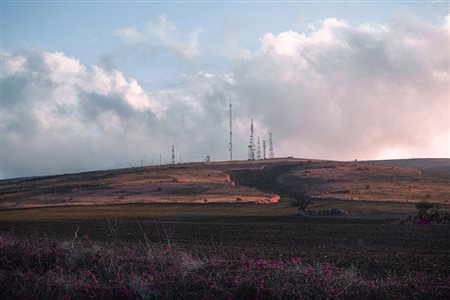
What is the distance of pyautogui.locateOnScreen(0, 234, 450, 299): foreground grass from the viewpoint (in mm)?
11141

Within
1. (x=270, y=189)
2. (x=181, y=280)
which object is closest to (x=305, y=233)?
(x=181, y=280)

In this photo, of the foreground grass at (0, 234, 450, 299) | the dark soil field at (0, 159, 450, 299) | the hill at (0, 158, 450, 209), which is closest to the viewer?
the foreground grass at (0, 234, 450, 299)

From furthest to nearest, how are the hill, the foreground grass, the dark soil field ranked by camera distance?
the hill → the dark soil field → the foreground grass

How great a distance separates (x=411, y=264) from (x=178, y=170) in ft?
398

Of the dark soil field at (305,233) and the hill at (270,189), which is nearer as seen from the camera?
the dark soil field at (305,233)

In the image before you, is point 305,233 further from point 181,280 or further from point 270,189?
point 270,189

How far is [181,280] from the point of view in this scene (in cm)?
1211

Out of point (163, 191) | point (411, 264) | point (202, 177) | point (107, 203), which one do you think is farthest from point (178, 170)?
point (411, 264)

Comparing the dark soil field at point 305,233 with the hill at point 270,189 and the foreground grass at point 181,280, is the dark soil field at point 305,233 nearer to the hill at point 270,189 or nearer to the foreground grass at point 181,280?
the foreground grass at point 181,280

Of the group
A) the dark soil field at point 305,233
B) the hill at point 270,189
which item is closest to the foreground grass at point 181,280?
the dark soil field at point 305,233

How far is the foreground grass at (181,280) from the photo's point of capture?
11141 mm

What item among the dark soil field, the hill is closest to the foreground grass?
the dark soil field

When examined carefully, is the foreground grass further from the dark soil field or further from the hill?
the hill

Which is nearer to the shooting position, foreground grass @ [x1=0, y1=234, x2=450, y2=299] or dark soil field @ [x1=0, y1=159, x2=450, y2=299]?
foreground grass @ [x1=0, y1=234, x2=450, y2=299]
